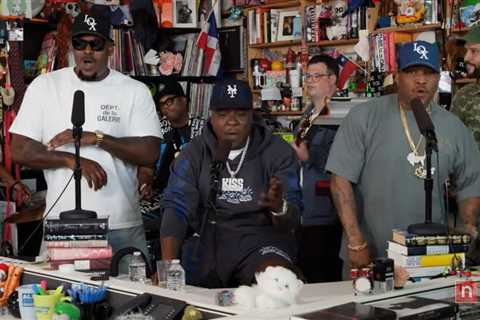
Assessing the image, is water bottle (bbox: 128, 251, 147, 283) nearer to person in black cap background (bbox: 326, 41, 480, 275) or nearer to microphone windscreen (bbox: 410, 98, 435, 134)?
person in black cap background (bbox: 326, 41, 480, 275)

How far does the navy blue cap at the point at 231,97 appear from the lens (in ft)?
11.4

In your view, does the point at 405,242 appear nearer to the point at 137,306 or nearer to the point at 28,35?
the point at 137,306

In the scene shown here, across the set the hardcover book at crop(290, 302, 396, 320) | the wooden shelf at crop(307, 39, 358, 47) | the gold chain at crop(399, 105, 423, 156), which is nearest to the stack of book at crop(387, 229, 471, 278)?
the hardcover book at crop(290, 302, 396, 320)

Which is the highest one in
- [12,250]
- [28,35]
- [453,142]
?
[28,35]

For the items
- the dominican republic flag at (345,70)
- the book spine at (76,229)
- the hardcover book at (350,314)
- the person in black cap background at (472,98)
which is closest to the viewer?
the hardcover book at (350,314)

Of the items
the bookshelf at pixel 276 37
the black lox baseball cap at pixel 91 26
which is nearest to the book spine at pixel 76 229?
the black lox baseball cap at pixel 91 26

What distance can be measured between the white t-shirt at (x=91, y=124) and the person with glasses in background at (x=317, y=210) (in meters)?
1.01

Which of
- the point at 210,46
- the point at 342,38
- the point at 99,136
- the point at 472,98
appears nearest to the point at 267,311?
the point at 99,136

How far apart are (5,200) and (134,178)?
2.49 metres

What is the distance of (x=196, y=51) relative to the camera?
767 cm

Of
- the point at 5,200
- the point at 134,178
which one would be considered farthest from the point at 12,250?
the point at 134,178

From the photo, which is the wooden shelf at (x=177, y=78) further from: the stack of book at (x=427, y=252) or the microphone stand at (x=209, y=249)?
the stack of book at (x=427, y=252)

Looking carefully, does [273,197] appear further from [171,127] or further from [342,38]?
[342,38]

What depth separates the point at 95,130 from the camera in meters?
3.69
